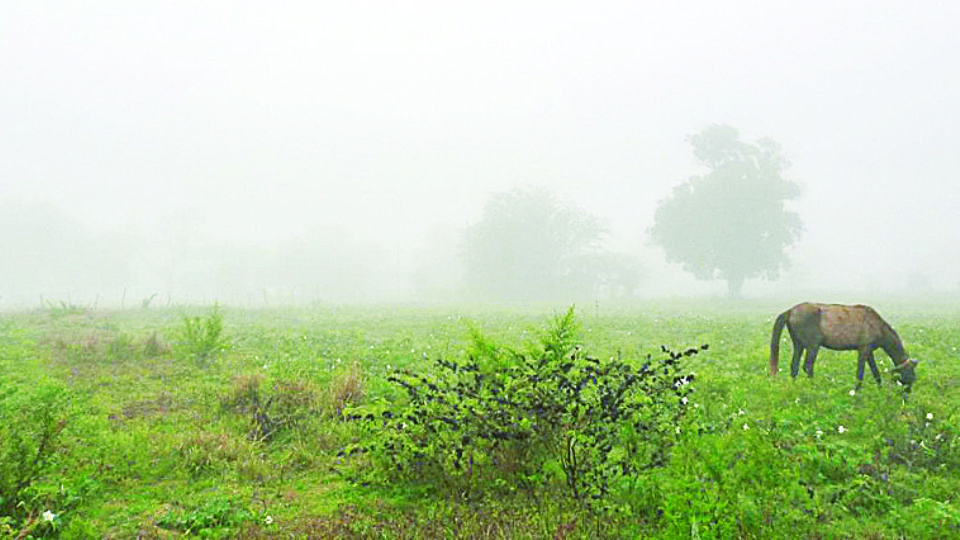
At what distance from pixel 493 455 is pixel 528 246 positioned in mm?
69411

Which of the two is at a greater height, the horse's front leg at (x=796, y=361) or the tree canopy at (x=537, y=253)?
the tree canopy at (x=537, y=253)

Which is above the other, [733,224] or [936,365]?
[733,224]

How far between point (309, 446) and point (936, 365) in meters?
13.9

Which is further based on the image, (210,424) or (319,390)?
(319,390)

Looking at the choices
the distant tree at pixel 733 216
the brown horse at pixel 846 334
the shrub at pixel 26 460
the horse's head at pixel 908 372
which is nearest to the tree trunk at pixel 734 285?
the distant tree at pixel 733 216

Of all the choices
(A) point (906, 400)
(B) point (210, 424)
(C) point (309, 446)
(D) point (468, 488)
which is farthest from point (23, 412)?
(A) point (906, 400)

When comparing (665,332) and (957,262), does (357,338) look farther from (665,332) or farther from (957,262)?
(957,262)

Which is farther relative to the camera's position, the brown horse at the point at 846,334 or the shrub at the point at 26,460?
the brown horse at the point at 846,334

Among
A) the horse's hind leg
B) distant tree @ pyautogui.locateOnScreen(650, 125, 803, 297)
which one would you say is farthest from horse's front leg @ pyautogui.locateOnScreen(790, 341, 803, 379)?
distant tree @ pyautogui.locateOnScreen(650, 125, 803, 297)

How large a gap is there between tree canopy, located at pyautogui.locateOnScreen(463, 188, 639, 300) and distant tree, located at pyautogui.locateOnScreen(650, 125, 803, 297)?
1365 cm

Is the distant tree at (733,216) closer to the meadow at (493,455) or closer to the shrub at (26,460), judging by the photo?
the meadow at (493,455)

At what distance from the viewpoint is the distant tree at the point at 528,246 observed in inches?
2958

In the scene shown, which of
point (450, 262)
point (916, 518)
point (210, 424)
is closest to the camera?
point (916, 518)

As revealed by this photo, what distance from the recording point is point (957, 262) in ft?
480
